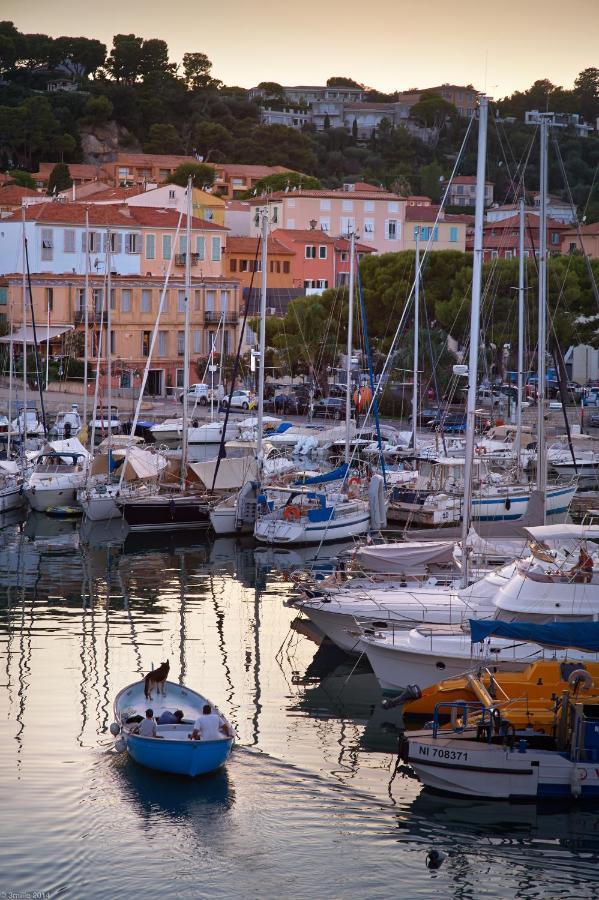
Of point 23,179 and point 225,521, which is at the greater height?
point 23,179

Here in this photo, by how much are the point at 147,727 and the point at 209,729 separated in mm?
885

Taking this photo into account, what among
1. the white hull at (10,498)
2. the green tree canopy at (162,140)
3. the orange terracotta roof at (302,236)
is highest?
the green tree canopy at (162,140)

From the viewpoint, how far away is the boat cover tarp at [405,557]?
91.6 feet

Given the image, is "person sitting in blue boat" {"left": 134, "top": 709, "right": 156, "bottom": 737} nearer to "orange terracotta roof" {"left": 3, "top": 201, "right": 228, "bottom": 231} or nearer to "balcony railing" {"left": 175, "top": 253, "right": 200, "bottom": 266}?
"orange terracotta roof" {"left": 3, "top": 201, "right": 228, "bottom": 231}

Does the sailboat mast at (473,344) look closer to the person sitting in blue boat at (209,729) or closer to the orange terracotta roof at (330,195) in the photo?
the person sitting in blue boat at (209,729)

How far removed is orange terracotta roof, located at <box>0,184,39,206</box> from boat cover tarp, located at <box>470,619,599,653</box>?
224 feet

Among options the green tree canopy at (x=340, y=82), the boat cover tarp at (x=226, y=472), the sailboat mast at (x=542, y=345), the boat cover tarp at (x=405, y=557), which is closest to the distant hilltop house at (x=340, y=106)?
the green tree canopy at (x=340, y=82)

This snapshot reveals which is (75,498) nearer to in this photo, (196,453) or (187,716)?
(196,453)

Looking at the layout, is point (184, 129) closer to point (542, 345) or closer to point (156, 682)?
point (542, 345)

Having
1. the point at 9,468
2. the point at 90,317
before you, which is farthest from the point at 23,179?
the point at 9,468

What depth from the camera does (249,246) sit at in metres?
81.4

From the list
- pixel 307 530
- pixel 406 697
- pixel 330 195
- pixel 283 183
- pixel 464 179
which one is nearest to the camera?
pixel 406 697

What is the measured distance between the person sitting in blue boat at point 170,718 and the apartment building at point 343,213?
73.9 metres

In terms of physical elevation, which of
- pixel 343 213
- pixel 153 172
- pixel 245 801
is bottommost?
pixel 245 801
